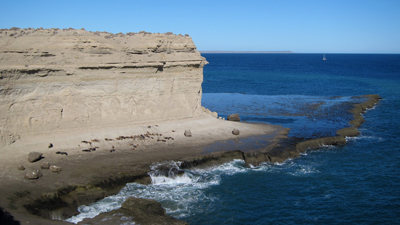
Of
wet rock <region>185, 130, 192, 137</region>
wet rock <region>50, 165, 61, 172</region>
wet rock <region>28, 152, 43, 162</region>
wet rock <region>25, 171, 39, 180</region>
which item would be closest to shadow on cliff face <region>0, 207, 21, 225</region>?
wet rock <region>25, 171, 39, 180</region>

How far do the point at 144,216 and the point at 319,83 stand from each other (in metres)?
66.6

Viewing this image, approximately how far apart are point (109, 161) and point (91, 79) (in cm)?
650

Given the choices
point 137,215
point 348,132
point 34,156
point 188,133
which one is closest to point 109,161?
point 34,156

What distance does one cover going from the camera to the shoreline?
16.4 metres

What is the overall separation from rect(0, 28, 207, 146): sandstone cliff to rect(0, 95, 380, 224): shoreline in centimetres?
130

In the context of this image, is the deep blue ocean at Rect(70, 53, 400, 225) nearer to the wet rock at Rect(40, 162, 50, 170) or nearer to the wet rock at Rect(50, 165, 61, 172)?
the wet rock at Rect(50, 165, 61, 172)

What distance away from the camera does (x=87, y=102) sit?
2483cm

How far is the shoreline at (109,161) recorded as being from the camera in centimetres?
1638

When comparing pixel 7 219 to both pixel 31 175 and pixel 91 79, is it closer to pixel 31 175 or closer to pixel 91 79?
pixel 31 175

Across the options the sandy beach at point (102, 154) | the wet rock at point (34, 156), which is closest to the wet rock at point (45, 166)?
the sandy beach at point (102, 154)

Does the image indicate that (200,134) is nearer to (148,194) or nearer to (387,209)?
(148,194)

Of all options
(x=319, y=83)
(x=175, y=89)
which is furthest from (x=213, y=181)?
(x=319, y=83)

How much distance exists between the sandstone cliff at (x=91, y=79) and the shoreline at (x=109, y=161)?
130 centimetres

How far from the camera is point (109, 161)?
849 inches
